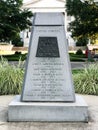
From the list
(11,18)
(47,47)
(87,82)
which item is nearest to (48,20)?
(47,47)

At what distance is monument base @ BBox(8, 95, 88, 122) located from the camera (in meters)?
6.85

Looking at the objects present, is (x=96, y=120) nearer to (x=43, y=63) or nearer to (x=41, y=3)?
(x=43, y=63)

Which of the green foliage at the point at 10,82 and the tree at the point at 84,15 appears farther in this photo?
the tree at the point at 84,15

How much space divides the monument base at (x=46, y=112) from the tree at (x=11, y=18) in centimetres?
2718

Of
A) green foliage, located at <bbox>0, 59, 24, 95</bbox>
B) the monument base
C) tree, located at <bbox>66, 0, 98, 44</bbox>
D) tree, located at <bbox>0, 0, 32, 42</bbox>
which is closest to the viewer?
the monument base

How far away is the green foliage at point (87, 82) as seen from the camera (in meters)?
10.7

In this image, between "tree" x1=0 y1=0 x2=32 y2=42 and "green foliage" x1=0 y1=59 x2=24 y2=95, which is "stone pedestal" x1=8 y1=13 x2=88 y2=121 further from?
"tree" x1=0 y1=0 x2=32 y2=42

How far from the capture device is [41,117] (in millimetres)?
6891

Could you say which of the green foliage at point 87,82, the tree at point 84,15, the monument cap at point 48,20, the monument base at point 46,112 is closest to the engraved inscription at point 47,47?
the monument cap at point 48,20

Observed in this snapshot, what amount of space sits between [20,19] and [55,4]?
2424 inches

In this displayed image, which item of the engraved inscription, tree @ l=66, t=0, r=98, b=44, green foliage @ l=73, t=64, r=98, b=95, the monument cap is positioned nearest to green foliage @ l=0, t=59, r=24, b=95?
green foliage @ l=73, t=64, r=98, b=95

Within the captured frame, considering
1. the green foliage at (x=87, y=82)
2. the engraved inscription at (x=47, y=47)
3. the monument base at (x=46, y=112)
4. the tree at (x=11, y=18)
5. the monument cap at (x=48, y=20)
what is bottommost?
the monument base at (x=46, y=112)

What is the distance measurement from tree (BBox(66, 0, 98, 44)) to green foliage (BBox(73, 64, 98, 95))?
77.2 feet

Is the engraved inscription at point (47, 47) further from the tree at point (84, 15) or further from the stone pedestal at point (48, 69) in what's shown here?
the tree at point (84, 15)
